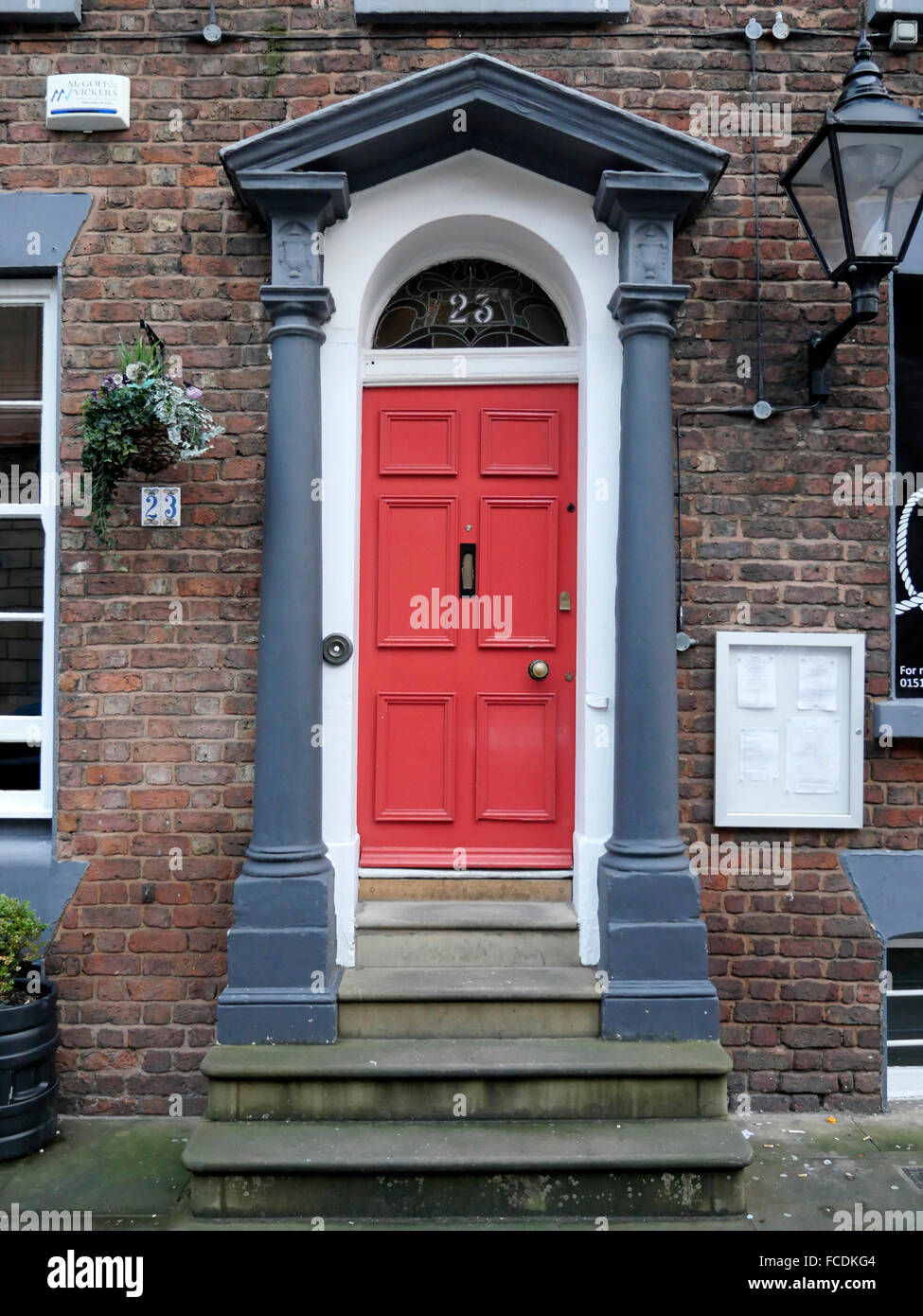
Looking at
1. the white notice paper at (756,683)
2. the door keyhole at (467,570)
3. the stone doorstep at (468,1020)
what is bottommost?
the stone doorstep at (468,1020)

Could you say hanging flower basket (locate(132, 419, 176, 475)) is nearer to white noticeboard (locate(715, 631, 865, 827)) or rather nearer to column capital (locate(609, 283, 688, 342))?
column capital (locate(609, 283, 688, 342))

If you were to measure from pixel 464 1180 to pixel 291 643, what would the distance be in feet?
6.77

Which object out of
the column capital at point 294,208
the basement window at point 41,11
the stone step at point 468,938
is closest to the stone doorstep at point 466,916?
the stone step at point 468,938

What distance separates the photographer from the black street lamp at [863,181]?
3.52m

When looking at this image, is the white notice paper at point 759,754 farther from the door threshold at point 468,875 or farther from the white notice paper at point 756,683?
the door threshold at point 468,875

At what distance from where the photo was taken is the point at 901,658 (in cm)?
428

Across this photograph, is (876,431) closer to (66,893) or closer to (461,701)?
(461,701)

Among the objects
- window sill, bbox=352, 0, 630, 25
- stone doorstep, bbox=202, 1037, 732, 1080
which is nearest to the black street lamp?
window sill, bbox=352, 0, 630, 25

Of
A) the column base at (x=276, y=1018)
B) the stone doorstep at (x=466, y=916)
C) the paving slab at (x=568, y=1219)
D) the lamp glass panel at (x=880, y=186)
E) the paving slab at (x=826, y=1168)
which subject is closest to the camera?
the paving slab at (x=568, y=1219)

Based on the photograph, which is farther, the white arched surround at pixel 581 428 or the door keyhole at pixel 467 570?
the door keyhole at pixel 467 570

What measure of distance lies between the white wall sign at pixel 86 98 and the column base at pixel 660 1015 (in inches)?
167

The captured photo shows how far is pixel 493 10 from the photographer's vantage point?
165 inches

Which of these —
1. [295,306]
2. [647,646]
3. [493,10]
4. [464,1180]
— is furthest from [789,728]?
[493,10]

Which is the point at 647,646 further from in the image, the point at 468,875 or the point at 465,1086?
the point at 465,1086
